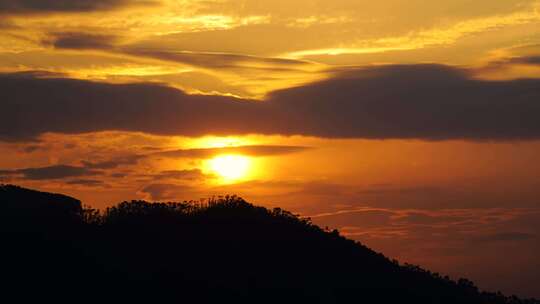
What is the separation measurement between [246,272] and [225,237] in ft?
8.40

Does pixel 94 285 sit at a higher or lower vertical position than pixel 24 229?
lower

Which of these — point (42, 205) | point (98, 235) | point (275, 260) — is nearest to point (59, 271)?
point (98, 235)

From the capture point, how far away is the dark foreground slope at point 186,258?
1174 inches

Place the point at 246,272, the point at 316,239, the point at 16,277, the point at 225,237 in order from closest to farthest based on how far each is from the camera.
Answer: the point at 16,277 < the point at 246,272 < the point at 225,237 < the point at 316,239

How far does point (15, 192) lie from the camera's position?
3631cm

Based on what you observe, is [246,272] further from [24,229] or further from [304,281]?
[24,229]

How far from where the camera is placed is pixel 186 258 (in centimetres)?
3203

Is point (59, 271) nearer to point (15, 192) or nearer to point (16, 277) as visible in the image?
point (16, 277)

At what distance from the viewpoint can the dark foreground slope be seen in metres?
29.8

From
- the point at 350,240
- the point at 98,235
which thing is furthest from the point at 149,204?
the point at 350,240

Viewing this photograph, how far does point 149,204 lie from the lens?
35844 mm

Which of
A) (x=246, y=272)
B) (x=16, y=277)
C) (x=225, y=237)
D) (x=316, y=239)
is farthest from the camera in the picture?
(x=316, y=239)

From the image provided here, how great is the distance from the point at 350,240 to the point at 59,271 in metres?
13.9

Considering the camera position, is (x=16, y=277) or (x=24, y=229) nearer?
(x=16, y=277)
